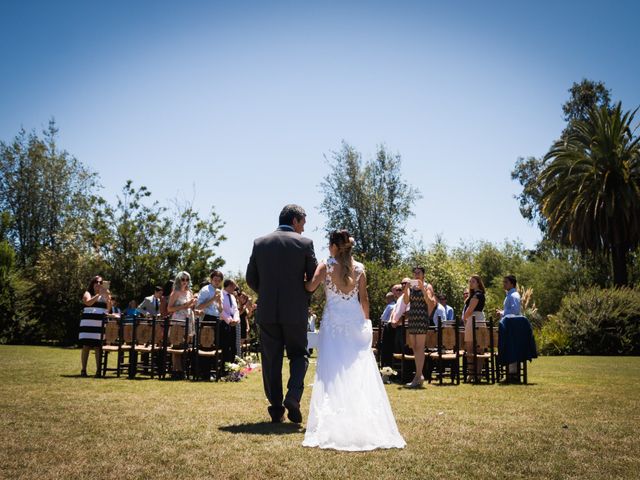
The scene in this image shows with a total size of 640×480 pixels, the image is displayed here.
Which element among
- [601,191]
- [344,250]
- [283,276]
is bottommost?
[283,276]

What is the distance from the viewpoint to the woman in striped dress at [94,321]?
1230cm

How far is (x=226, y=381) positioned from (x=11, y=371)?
15.4ft

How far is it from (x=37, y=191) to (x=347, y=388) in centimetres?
4293

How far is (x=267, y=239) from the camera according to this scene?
22.2 ft

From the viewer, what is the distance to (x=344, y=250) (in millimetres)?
6641

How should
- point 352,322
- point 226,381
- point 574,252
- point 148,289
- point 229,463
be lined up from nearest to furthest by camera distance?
Answer: point 229,463
point 352,322
point 226,381
point 148,289
point 574,252

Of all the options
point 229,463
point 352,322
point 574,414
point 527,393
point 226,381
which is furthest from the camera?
point 226,381

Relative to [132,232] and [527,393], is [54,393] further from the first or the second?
[132,232]

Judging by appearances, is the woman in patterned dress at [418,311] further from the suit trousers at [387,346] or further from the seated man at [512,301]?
the suit trousers at [387,346]

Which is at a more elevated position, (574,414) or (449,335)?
(449,335)

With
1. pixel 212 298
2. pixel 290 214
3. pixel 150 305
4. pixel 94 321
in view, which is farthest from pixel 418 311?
pixel 150 305

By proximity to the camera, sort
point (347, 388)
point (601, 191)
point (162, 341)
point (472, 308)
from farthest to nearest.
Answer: point (601, 191) → point (162, 341) → point (472, 308) → point (347, 388)

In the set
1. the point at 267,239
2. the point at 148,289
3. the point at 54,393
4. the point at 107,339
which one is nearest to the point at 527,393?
the point at 267,239

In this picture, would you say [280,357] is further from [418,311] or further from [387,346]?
[387,346]
